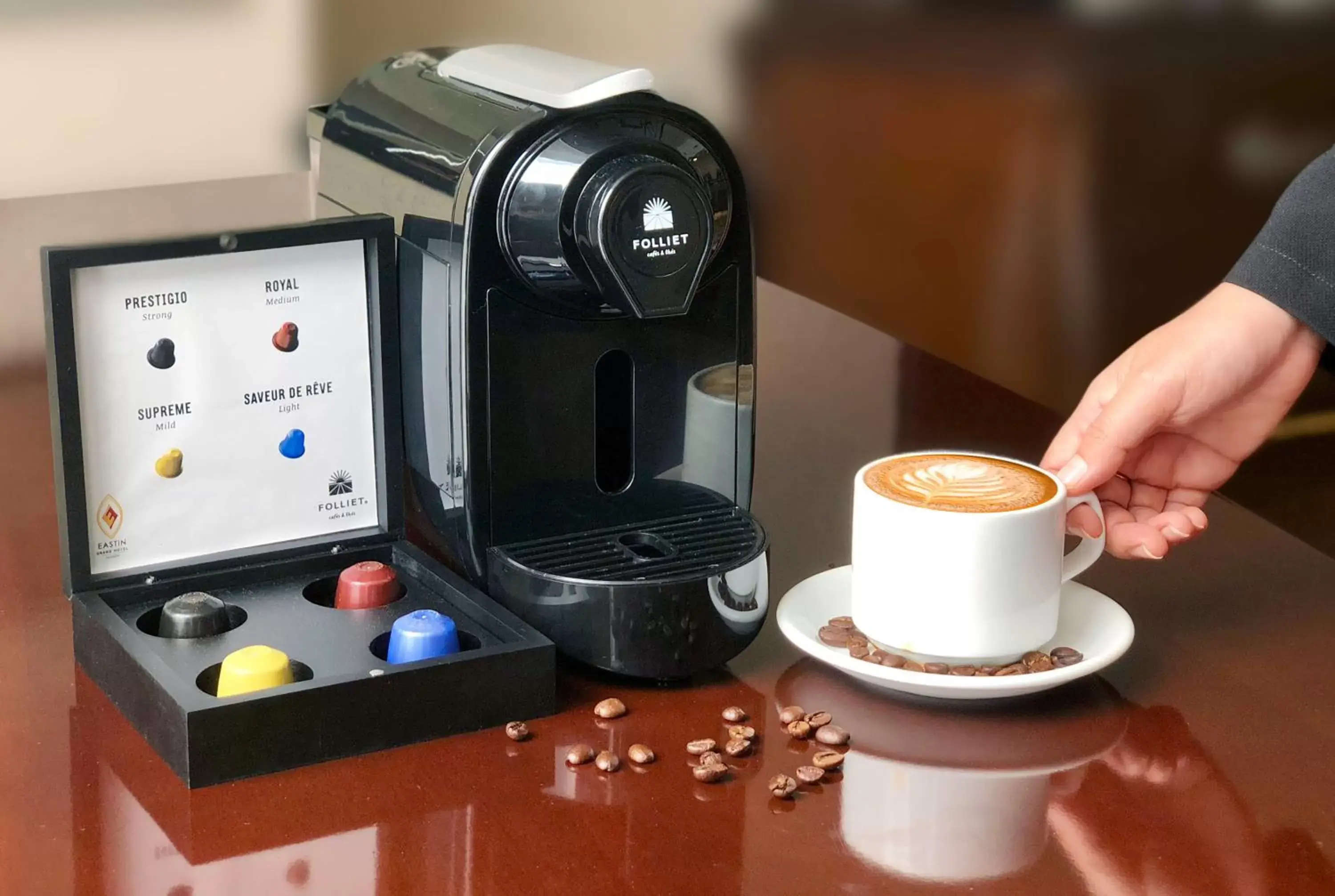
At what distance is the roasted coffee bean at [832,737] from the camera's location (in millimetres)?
738

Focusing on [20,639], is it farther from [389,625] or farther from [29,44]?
[29,44]

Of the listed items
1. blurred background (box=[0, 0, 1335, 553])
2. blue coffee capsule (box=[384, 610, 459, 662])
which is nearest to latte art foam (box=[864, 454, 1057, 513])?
blue coffee capsule (box=[384, 610, 459, 662])

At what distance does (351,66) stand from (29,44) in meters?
0.56

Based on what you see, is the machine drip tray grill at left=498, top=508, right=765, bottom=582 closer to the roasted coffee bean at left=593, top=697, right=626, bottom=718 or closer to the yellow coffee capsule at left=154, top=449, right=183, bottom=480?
the roasted coffee bean at left=593, top=697, right=626, bottom=718

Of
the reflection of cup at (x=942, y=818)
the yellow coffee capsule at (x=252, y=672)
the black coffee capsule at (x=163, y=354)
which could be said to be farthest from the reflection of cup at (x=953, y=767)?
the black coffee capsule at (x=163, y=354)

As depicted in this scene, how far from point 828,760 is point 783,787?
0.03m

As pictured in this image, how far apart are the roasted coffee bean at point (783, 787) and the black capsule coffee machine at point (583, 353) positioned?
0.10 m

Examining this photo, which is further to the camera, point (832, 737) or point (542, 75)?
point (542, 75)

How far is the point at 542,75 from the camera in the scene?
858 millimetres

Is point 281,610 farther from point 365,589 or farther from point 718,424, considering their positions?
point 718,424

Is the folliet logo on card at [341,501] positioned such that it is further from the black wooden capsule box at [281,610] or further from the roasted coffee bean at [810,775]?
the roasted coffee bean at [810,775]

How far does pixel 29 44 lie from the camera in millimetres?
2619

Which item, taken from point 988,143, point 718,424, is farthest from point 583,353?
point 988,143

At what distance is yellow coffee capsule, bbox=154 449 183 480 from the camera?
0.80 meters
